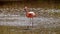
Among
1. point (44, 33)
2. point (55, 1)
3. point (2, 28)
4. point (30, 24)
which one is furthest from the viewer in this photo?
point (55, 1)

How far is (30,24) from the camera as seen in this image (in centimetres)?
750

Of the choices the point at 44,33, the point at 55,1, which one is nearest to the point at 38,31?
the point at 44,33

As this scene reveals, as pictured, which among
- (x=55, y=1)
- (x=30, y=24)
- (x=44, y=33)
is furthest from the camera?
(x=55, y=1)

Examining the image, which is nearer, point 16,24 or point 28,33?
point 28,33

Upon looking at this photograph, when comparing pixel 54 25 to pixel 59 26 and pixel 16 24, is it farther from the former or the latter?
pixel 16 24

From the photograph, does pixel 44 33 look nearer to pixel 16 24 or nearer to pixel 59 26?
pixel 59 26

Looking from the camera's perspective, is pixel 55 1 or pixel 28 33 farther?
pixel 55 1

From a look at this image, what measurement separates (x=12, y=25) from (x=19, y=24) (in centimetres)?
31

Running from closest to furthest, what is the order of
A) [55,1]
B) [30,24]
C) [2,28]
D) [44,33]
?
[44,33] < [2,28] < [30,24] < [55,1]

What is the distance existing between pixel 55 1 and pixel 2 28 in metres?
8.80

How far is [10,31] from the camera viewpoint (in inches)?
259

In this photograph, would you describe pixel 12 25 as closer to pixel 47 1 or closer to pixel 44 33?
pixel 44 33

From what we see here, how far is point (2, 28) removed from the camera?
6.98m

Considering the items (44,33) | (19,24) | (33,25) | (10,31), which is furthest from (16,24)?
(44,33)
